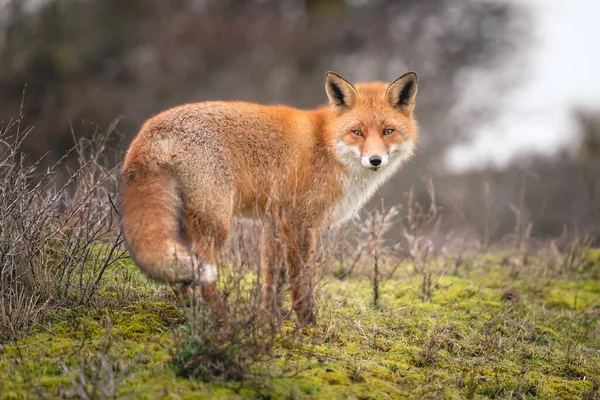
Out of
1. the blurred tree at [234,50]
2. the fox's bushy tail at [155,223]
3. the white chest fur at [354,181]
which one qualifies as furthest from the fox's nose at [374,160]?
the blurred tree at [234,50]

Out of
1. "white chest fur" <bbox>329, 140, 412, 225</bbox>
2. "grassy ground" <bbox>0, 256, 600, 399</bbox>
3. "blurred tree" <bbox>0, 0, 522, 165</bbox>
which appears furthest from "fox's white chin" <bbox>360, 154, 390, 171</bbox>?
"blurred tree" <bbox>0, 0, 522, 165</bbox>

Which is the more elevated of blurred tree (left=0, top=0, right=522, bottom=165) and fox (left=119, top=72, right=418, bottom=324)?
blurred tree (left=0, top=0, right=522, bottom=165)

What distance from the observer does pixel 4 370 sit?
3.12m

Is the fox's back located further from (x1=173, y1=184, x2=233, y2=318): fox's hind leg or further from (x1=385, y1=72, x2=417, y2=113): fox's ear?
(x1=385, y1=72, x2=417, y2=113): fox's ear

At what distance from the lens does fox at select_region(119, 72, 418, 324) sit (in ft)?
11.1

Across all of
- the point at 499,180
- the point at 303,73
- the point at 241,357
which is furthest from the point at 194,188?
the point at 303,73

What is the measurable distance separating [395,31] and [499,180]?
38.6 ft

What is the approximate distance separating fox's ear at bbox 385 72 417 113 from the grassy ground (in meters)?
1.74

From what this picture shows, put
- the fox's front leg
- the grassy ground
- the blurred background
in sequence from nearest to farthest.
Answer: the grassy ground → the fox's front leg → the blurred background

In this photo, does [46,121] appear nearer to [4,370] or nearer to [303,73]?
[303,73]

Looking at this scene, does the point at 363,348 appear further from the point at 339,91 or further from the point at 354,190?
the point at 339,91

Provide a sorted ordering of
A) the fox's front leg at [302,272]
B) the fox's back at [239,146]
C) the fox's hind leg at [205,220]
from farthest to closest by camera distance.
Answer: the fox's back at [239,146], the fox's hind leg at [205,220], the fox's front leg at [302,272]

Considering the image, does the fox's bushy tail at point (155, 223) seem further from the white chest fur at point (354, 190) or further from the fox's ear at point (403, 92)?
the fox's ear at point (403, 92)

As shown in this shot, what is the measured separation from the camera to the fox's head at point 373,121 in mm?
4773
